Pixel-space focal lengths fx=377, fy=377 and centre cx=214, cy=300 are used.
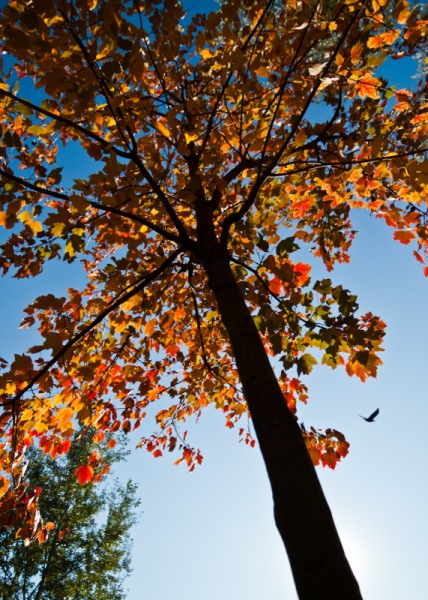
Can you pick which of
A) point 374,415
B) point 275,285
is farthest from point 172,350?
point 374,415

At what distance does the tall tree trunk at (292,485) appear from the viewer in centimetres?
129

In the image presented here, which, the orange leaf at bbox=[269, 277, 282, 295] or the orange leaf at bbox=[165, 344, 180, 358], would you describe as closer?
the orange leaf at bbox=[269, 277, 282, 295]

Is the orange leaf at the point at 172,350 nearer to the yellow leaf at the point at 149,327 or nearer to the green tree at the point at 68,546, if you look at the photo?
the yellow leaf at the point at 149,327

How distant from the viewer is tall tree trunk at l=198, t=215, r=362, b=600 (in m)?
1.29

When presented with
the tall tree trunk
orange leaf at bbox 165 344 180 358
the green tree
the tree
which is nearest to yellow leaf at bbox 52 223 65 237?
the tree

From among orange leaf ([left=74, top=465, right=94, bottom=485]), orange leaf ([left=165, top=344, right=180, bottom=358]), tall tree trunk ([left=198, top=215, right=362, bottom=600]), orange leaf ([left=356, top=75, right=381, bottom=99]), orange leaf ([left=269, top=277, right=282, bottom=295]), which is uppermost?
orange leaf ([left=356, top=75, right=381, bottom=99])

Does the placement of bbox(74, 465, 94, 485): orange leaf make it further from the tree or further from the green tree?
the green tree

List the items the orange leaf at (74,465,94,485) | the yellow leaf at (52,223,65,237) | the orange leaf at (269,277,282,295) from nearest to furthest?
the yellow leaf at (52,223,65,237)
the orange leaf at (74,465,94,485)
the orange leaf at (269,277,282,295)

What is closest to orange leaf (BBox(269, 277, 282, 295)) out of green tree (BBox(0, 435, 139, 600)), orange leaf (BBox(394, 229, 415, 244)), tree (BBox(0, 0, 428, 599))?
tree (BBox(0, 0, 428, 599))

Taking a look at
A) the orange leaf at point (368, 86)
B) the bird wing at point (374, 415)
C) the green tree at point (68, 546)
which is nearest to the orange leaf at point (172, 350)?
the bird wing at point (374, 415)

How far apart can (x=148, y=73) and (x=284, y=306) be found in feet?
10.9

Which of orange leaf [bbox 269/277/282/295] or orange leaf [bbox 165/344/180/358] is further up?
orange leaf [bbox 165/344/180/358]

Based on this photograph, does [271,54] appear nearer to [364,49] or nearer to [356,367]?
[364,49]

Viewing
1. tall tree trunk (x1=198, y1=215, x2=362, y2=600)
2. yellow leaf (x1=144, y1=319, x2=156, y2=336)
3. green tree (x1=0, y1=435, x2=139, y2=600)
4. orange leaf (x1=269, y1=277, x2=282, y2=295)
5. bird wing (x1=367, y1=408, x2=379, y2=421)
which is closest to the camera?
tall tree trunk (x1=198, y1=215, x2=362, y2=600)
